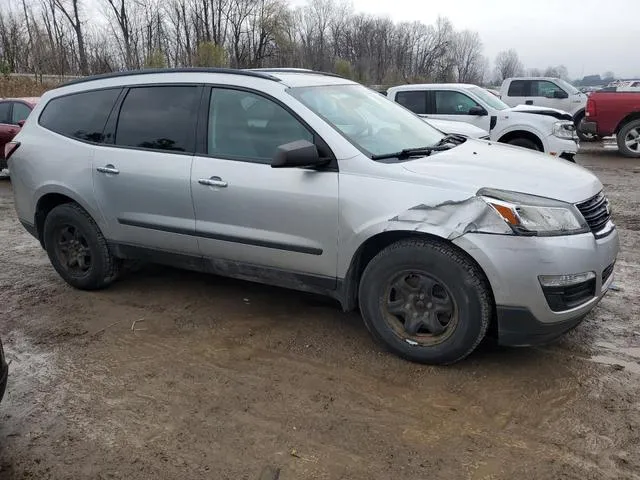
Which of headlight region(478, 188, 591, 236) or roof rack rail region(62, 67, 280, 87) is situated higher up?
roof rack rail region(62, 67, 280, 87)

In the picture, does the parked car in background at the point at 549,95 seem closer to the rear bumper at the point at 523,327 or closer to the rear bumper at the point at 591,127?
the rear bumper at the point at 591,127

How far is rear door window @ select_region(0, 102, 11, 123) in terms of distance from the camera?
11.2 metres

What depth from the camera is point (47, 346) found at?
13.1 feet

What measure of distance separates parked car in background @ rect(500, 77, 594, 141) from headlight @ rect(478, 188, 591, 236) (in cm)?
1385

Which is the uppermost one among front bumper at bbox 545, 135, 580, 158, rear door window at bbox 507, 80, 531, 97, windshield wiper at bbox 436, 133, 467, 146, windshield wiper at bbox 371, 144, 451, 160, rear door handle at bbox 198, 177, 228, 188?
rear door window at bbox 507, 80, 531, 97

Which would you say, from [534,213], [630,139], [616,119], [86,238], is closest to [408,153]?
[534,213]

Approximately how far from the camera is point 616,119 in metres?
13.1

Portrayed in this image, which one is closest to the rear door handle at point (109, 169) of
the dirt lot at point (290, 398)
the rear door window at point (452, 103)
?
the dirt lot at point (290, 398)

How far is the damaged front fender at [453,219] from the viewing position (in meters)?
3.11

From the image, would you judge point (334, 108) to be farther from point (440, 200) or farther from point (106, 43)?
point (106, 43)

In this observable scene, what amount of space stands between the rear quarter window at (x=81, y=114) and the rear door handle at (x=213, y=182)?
3.92ft

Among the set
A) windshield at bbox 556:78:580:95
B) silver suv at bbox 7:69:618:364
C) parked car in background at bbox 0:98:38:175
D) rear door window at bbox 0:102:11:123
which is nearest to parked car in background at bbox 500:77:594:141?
windshield at bbox 556:78:580:95

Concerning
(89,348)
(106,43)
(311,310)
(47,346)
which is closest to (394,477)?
(311,310)

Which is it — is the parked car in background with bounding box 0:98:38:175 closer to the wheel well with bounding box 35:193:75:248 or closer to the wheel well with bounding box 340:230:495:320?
the wheel well with bounding box 35:193:75:248
